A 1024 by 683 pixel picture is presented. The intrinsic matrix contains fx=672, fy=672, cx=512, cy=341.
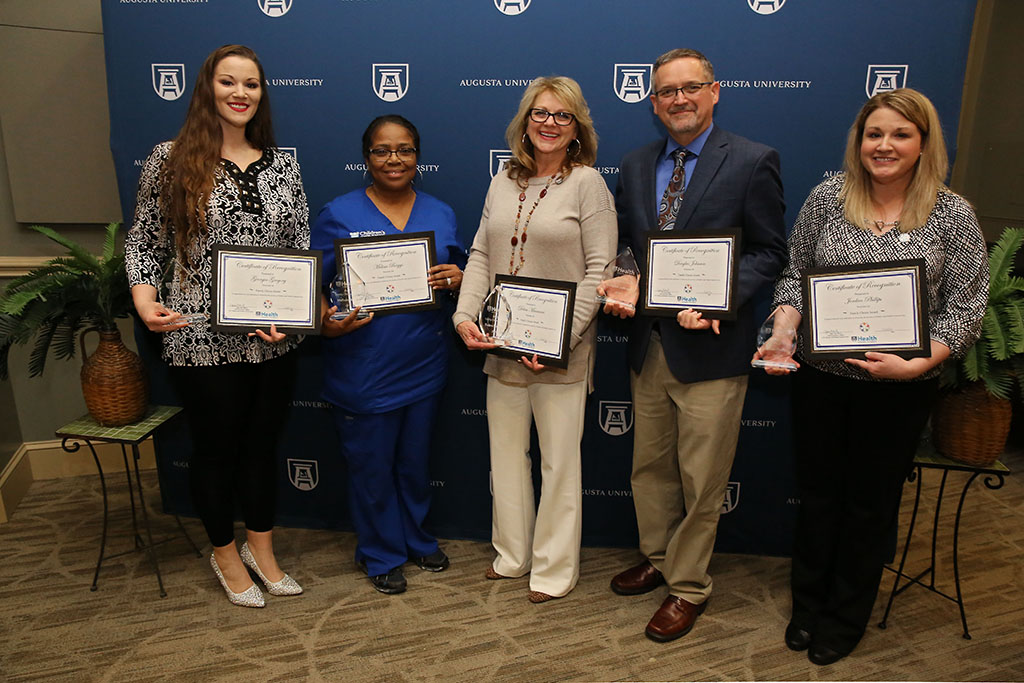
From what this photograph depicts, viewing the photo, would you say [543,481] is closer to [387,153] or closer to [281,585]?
[281,585]

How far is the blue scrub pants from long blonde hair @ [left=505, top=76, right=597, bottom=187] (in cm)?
95

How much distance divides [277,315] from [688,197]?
4.57 ft

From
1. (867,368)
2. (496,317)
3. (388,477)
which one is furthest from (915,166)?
(388,477)

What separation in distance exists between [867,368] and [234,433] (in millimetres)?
2085

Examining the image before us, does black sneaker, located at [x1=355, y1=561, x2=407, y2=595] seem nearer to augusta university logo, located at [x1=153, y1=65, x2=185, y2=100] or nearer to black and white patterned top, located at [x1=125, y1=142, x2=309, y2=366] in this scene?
black and white patterned top, located at [x1=125, y1=142, x2=309, y2=366]

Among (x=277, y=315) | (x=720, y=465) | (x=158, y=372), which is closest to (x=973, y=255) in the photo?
(x=720, y=465)

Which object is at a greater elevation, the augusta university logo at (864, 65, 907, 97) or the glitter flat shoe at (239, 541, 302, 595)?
the augusta university logo at (864, 65, 907, 97)

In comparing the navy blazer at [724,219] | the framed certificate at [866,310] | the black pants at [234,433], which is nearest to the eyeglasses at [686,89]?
the navy blazer at [724,219]

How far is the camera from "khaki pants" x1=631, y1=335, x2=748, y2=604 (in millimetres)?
2268

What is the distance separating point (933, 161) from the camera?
6.24 feet

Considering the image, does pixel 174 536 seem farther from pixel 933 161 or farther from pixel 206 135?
pixel 933 161

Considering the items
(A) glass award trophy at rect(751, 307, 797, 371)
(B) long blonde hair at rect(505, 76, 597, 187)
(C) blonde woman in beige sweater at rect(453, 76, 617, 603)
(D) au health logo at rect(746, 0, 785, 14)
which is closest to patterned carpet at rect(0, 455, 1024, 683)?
(C) blonde woman in beige sweater at rect(453, 76, 617, 603)

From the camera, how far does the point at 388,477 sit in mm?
2660

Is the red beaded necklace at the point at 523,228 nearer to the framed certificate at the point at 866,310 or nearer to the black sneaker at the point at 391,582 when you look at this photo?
the framed certificate at the point at 866,310
